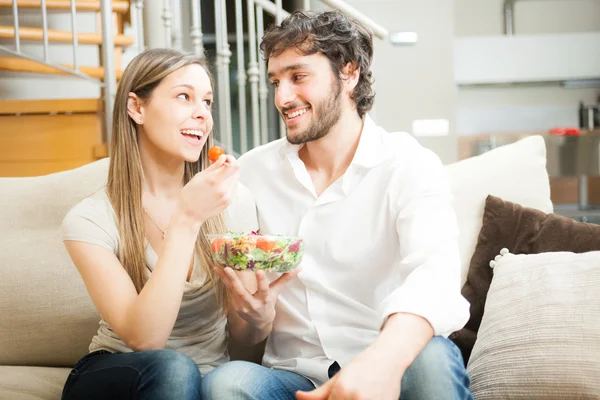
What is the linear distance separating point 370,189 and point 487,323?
38 centimetres

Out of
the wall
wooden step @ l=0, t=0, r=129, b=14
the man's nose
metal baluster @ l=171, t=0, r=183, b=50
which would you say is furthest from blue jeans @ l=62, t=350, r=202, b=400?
the wall

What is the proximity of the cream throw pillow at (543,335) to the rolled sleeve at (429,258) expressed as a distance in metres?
0.20

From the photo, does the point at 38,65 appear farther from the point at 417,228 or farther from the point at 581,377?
the point at 581,377

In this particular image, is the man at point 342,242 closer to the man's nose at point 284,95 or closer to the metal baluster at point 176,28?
the man's nose at point 284,95

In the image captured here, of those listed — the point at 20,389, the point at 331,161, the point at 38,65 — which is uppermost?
the point at 38,65

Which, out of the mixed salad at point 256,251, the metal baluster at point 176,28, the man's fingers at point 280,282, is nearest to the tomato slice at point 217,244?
the mixed salad at point 256,251

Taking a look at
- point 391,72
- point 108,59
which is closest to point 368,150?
point 108,59

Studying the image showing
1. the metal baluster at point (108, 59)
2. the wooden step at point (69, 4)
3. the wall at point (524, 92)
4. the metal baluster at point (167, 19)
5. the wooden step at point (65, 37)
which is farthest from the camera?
the wall at point (524, 92)

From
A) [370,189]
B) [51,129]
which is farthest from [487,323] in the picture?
[51,129]

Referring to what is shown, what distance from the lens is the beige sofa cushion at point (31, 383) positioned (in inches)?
64.2

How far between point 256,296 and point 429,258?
0.34 m

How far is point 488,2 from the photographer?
243 inches

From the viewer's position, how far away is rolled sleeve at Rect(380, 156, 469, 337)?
1290 millimetres

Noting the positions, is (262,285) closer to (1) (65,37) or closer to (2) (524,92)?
(1) (65,37)
